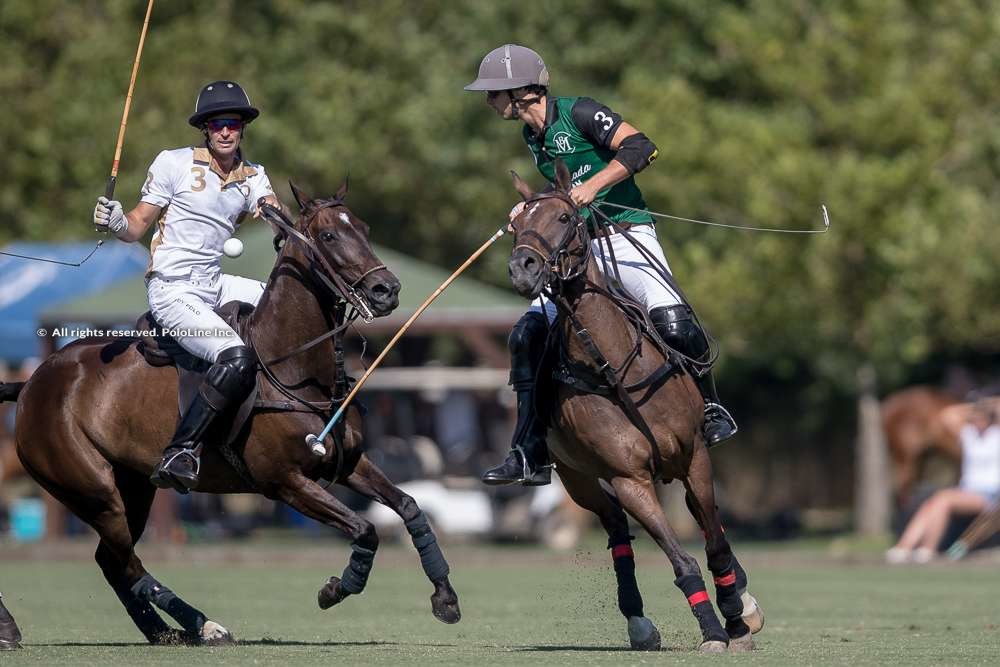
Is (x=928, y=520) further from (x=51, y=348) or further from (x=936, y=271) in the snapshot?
(x=51, y=348)

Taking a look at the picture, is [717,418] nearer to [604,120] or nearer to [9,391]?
[604,120]

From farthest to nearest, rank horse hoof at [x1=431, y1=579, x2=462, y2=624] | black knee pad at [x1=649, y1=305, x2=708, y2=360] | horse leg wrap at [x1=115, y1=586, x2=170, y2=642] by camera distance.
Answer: horse leg wrap at [x1=115, y1=586, x2=170, y2=642] → black knee pad at [x1=649, y1=305, x2=708, y2=360] → horse hoof at [x1=431, y1=579, x2=462, y2=624]

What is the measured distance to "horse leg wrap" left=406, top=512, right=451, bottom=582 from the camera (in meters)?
10.3

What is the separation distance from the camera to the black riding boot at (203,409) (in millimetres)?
10219

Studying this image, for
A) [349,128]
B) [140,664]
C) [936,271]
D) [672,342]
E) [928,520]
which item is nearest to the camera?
[140,664]

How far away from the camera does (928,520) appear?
1962cm

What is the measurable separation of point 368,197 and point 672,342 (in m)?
20.4

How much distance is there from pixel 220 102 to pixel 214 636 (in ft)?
9.64

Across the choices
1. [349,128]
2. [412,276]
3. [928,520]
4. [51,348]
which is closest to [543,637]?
[928,520]

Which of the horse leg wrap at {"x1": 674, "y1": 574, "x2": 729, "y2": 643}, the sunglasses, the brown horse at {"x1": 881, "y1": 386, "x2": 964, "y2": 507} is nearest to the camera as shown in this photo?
the horse leg wrap at {"x1": 674, "y1": 574, "x2": 729, "y2": 643}

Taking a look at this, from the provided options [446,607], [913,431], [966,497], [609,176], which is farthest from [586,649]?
[913,431]

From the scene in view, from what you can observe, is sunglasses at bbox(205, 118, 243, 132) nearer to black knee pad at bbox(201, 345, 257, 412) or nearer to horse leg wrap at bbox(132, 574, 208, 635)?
black knee pad at bbox(201, 345, 257, 412)

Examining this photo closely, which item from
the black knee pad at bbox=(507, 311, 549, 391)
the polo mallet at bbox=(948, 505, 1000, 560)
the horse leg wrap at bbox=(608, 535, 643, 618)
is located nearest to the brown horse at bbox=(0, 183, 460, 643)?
the black knee pad at bbox=(507, 311, 549, 391)

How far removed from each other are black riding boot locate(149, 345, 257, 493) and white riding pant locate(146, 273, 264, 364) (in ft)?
0.40
